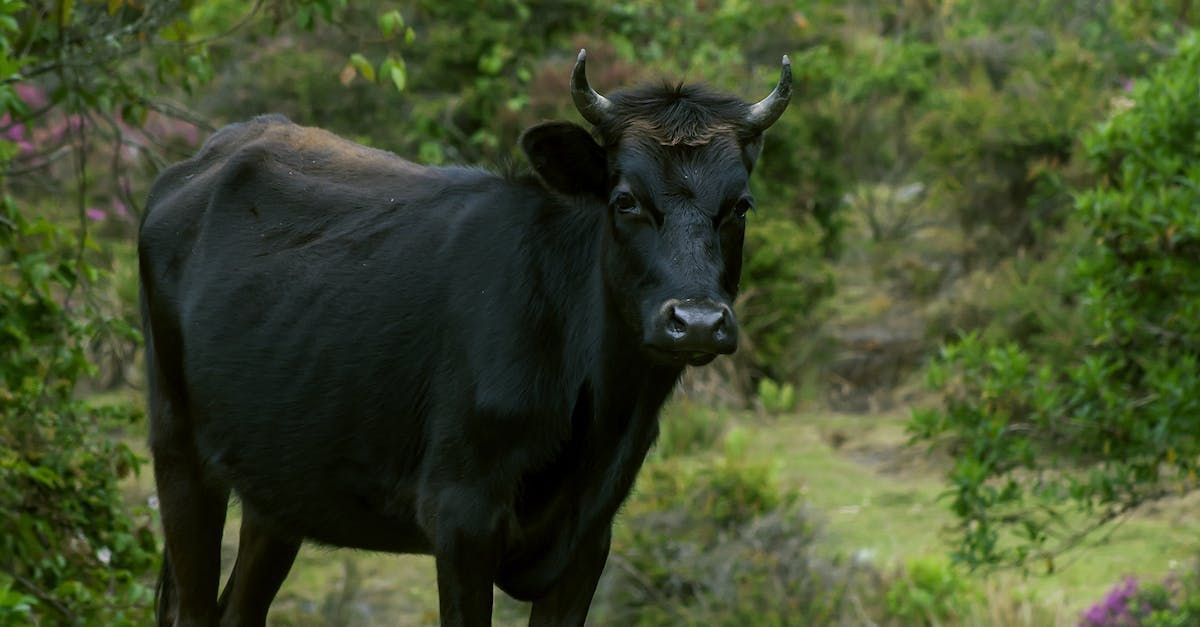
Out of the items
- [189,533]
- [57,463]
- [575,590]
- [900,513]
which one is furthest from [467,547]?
[900,513]

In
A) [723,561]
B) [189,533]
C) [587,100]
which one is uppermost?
[587,100]

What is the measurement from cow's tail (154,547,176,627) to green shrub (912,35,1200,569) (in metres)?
3.72

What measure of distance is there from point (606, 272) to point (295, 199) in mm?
1317

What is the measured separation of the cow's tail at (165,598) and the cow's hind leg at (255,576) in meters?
0.23

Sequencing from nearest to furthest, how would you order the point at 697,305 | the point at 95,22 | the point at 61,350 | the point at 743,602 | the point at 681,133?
the point at 697,305
the point at 681,133
the point at 61,350
the point at 95,22
the point at 743,602

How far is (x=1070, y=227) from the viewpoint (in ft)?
47.1

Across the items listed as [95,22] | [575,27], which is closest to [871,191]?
[575,27]

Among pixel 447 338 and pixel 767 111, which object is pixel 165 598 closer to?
pixel 447 338

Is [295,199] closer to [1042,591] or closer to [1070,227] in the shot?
[1042,591]

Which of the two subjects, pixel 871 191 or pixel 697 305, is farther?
pixel 871 191

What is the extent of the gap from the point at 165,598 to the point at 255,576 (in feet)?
1.38

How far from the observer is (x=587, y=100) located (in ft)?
15.2

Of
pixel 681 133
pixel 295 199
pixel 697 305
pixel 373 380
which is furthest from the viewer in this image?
pixel 295 199

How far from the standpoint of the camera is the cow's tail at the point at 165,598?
233 inches
